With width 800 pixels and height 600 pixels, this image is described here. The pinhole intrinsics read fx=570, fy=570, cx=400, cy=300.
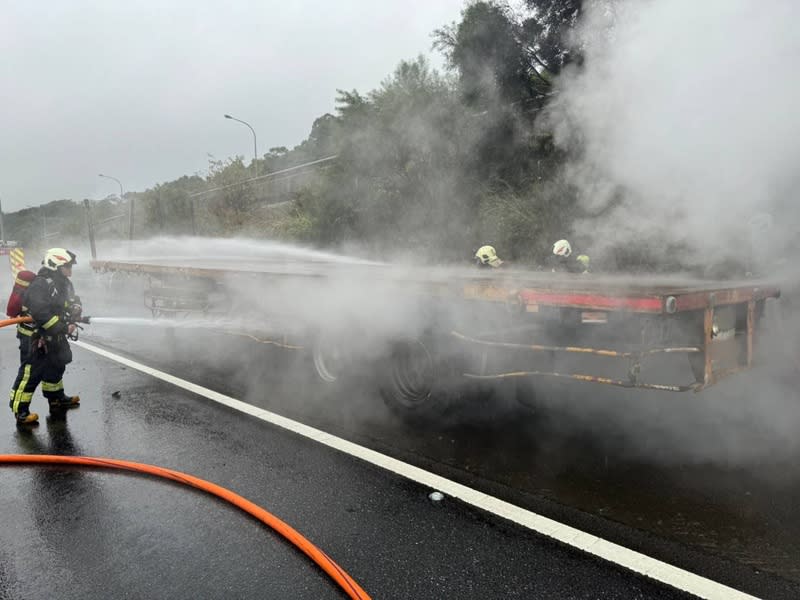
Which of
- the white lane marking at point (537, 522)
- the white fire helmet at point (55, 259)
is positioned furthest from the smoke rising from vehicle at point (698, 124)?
the white fire helmet at point (55, 259)

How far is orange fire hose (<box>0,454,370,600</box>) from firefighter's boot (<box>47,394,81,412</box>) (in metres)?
1.25

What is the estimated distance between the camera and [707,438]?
3.88m

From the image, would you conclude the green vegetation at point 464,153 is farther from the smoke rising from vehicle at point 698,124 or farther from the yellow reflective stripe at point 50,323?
the yellow reflective stripe at point 50,323

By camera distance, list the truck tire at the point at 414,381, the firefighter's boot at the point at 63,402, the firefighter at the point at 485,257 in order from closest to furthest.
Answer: the truck tire at the point at 414,381, the firefighter's boot at the point at 63,402, the firefighter at the point at 485,257

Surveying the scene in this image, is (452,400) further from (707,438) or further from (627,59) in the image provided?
(627,59)

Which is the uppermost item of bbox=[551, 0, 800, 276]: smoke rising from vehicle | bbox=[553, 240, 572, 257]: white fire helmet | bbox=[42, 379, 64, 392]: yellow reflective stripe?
bbox=[551, 0, 800, 276]: smoke rising from vehicle

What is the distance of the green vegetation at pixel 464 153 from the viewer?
10047 millimetres

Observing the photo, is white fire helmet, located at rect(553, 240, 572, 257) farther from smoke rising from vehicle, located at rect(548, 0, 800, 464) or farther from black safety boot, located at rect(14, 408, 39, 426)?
black safety boot, located at rect(14, 408, 39, 426)

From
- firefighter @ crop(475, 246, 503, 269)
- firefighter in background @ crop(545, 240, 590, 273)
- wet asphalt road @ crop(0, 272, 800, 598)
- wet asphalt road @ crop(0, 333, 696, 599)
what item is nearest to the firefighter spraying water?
wet asphalt road @ crop(0, 272, 800, 598)

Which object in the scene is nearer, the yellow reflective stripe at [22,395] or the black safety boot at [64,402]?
the yellow reflective stripe at [22,395]

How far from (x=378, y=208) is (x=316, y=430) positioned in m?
9.84

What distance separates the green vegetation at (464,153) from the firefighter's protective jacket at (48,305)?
236 inches

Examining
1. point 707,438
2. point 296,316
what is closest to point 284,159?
point 296,316

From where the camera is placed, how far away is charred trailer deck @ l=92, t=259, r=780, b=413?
331 centimetres
